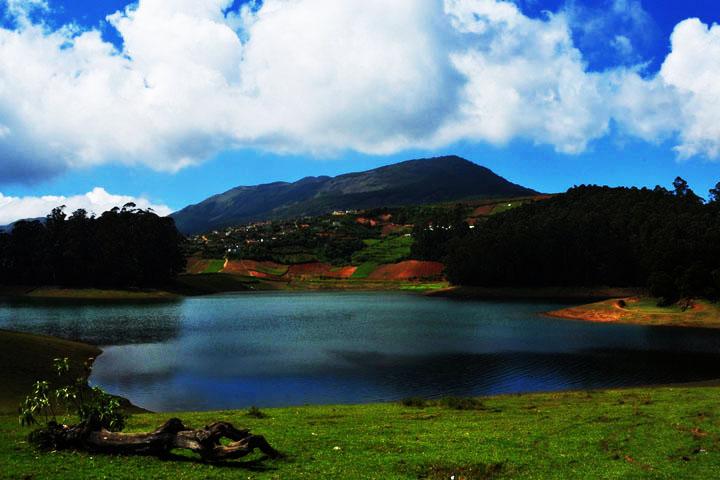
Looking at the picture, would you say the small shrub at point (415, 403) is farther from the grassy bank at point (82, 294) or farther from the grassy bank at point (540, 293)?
the grassy bank at point (82, 294)

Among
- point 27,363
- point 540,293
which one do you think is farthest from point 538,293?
point 27,363

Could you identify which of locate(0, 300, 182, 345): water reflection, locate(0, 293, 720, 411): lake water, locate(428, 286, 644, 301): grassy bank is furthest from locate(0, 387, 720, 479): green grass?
locate(428, 286, 644, 301): grassy bank

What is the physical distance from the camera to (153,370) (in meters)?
47.6

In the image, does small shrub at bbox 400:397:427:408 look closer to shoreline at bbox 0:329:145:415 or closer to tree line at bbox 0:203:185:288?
shoreline at bbox 0:329:145:415

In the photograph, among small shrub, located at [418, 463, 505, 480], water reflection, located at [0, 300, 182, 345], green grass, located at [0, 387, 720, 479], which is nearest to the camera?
green grass, located at [0, 387, 720, 479]

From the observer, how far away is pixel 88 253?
161500 mm

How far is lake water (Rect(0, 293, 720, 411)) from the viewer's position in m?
40.6

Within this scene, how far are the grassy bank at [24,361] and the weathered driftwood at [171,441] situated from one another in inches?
640

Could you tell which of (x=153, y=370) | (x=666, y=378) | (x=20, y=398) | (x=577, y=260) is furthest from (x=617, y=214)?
(x=20, y=398)

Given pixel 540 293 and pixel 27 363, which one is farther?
pixel 540 293

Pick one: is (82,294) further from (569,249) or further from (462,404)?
(462,404)

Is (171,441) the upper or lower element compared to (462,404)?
upper

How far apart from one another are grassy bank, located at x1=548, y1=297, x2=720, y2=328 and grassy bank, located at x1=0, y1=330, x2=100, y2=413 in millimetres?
77524

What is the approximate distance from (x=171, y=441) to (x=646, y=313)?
89.4 m
